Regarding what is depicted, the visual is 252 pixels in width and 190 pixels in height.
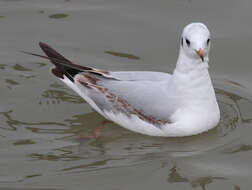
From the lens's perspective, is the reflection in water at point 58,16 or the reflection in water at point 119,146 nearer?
the reflection in water at point 119,146

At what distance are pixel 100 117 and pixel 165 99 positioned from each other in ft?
4.45

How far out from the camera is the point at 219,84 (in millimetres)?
10086

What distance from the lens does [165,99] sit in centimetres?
852

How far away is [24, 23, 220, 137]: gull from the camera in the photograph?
839 cm

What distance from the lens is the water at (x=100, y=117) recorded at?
26.4ft

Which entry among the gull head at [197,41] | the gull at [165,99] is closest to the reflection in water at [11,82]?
the gull at [165,99]

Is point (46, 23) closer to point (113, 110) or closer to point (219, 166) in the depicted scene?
point (113, 110)

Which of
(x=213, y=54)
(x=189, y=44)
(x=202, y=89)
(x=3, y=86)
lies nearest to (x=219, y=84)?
(x=213, y=54)

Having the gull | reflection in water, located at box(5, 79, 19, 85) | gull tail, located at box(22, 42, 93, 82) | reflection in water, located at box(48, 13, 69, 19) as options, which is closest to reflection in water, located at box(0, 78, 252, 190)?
the gull

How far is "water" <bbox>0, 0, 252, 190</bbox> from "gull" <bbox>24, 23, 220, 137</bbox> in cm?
30

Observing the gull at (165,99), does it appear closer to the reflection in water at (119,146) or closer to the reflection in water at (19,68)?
the reflection in water at (119,146)

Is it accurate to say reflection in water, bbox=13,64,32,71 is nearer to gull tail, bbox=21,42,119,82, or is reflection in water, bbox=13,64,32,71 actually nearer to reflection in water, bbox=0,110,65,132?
gull tail, bbox=21,42,119,82

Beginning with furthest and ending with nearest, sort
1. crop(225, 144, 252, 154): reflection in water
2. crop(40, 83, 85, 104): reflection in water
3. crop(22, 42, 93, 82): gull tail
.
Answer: crop(40, 83, 85, 104): reflection in water, crop(22, 42, 93, 82): gull tail, crop(225, 144, 252, 154): reflection in water

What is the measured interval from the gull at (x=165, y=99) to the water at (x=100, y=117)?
0.30 m
